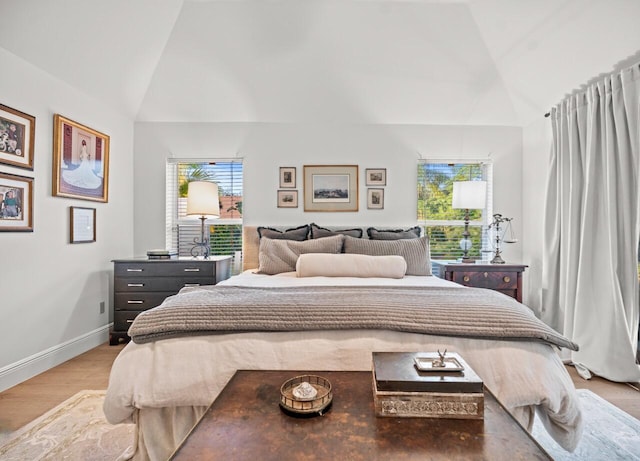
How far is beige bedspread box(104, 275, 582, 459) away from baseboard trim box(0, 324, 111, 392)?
1615 millimetres

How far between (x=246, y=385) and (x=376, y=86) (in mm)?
3154

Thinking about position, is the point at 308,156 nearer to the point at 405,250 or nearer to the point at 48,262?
the point at 405,250

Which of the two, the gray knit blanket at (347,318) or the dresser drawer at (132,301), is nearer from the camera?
the gray knit blanket at (347,318)

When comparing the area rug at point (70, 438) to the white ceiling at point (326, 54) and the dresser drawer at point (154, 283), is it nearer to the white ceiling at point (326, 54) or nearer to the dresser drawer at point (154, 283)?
A: the dresser drawer at point (154, 283)

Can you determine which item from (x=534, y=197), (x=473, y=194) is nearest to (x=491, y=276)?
(x=473, y=194)

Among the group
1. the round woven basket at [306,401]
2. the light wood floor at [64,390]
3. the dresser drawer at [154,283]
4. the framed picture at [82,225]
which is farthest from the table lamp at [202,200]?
the round woven basket at [306,401]

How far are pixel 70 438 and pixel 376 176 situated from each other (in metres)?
3.26

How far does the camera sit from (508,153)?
3799 millimetres

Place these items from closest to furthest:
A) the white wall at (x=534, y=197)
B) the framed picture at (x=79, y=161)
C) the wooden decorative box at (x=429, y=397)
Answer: the wooden decorative box at (x=429, y=397)
the framed picture at (x=79, y=161)
the white wall at (x=534, y=197)

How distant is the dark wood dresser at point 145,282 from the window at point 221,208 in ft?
2.10

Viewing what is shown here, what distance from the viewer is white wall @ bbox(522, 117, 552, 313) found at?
342 cm

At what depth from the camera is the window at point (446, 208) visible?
3.83 m

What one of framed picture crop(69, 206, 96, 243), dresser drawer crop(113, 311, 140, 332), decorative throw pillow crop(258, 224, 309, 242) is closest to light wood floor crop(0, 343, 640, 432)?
dresser drawer crop(113, 311, 140, 332)

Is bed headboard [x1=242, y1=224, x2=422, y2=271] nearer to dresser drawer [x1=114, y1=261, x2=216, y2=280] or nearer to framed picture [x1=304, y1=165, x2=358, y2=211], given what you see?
framed picture [x1=304, y1=165, x2=358, y2=211]
